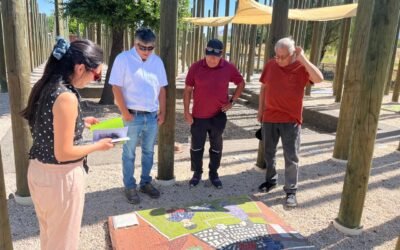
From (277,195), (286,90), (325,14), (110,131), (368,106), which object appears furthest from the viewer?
(325,14)

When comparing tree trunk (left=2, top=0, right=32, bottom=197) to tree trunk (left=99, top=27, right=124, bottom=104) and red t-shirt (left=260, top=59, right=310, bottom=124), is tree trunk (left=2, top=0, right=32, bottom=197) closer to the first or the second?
red t-shirt (left=260, top=59, right=310, bottom=124)

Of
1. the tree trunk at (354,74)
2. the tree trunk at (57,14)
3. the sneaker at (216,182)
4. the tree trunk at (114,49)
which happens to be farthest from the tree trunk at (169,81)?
the tree trunk at (57,14)

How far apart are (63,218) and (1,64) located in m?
9.84

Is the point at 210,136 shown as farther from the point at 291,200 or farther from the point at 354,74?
the point at 354,74

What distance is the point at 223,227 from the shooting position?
10.3ft

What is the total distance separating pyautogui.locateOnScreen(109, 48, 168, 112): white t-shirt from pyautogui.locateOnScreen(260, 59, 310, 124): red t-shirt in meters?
1.15

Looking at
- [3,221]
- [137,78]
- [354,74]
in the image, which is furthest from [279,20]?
[3,221]

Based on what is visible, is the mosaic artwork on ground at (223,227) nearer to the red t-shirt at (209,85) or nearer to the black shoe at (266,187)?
the black shoe at (266,187)

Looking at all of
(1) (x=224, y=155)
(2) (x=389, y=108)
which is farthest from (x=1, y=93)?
(2) (x=389, y=108)

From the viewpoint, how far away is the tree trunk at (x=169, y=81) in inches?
150

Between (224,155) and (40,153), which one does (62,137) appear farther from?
(224,155)

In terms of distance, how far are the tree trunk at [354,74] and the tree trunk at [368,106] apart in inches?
60.3

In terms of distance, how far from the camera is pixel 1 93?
1038cm

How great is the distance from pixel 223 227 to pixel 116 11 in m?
5.95
